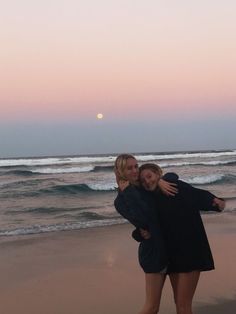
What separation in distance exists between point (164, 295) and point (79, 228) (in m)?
6.04

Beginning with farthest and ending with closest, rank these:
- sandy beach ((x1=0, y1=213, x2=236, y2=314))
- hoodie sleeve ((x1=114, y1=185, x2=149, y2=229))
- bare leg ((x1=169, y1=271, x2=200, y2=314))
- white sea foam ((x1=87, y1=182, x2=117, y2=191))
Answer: white sea foam ((x1=87, y1=182, x2=117, y2=191)), sandy beach ((x1=0, y1=213, x2=236, y2=314)), bare leg ((x1=169, y1=271, x2=200, y2=314)), hoodie sleeve ((x1=114, y1=185, x2=149, y2=229))

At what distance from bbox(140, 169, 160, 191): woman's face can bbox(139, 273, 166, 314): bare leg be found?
64 centimetres

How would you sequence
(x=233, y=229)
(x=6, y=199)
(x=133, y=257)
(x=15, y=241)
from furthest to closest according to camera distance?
(x=6, y=199), (x=233, y=229), (x=15, y=241), (x=133, y=257)

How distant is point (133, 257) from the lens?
7.74 metres

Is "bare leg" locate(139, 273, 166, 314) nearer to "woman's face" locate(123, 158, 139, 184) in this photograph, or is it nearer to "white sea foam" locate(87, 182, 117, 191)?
"woman's face" locate(123, 158, 139, 184)

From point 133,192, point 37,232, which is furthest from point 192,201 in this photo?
point 37,232

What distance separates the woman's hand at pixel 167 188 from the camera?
3.33 m

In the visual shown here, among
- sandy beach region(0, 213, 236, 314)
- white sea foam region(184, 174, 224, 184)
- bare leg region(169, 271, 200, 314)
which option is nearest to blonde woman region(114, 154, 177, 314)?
bare leg region(169, 271, 200, 314)

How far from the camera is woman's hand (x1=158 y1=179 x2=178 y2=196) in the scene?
3334 millimetres

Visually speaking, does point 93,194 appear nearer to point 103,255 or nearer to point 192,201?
point 103,255

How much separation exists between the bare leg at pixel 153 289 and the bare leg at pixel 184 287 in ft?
0.33

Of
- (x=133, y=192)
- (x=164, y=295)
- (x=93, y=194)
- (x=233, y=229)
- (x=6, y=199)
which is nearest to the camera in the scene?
(x=133, y=192)

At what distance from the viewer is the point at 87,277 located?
655cm

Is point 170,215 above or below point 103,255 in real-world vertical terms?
above
